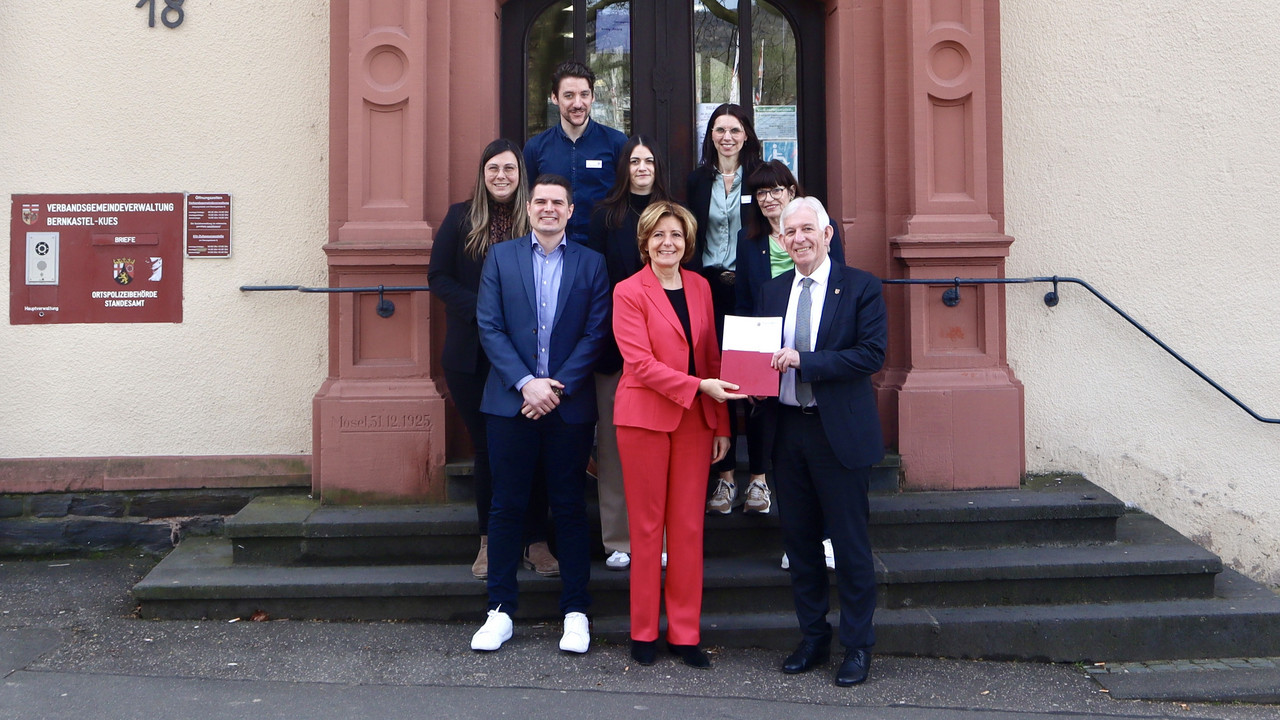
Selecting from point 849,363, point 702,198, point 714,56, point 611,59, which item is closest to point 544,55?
point 611,59

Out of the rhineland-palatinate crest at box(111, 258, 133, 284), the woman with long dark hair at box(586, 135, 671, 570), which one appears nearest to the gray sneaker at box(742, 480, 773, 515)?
the woman with long dark hair at box(586, 135, 671, 570)

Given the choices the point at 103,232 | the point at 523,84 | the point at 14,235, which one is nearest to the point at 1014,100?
the point at 523,84

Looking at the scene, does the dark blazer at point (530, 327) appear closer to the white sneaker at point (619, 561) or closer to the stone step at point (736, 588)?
the white sneaker at point (619, 561)

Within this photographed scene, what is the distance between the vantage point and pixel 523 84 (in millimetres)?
6258

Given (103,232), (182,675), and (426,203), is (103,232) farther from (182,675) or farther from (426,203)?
(182,675)

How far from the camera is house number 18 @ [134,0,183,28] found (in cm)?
589

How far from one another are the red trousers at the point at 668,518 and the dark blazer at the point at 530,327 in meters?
0.33

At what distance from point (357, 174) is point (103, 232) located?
63.2 inches

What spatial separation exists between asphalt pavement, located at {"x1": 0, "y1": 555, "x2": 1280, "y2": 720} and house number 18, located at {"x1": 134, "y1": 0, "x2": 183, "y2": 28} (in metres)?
3.32

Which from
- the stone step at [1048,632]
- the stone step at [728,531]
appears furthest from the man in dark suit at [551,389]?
the stone step at [728,531]

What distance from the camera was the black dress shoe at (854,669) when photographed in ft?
13.5

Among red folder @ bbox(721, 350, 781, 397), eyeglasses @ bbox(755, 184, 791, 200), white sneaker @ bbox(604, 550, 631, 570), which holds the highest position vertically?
eyeglasses @ bbox(755, 184, 791, 200)

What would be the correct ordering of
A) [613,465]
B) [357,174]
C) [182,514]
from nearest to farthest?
[613,465]
[357,174]
[182,514]

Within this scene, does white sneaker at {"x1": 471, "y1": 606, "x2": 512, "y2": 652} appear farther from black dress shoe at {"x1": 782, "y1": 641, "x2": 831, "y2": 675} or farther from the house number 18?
the house number 18
